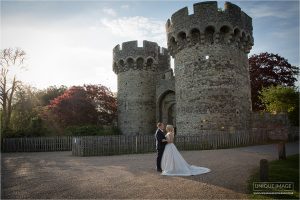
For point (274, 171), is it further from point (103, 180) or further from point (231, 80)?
point (231, 80)

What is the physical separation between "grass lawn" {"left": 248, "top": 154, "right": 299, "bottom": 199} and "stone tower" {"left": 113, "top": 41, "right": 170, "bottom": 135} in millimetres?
18585

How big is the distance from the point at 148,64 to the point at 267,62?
53.8 feet

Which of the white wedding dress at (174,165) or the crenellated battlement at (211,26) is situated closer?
the white wedding dress at (174,165)

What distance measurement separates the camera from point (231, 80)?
19.3 m

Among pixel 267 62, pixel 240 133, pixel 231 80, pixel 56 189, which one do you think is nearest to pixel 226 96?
pixel 231 80

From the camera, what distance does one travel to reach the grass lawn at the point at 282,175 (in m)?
6.06

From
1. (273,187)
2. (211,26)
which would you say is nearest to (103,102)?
(211,26)

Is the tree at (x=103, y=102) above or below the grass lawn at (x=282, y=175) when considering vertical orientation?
above

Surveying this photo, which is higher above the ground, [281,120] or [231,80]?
[231,80]

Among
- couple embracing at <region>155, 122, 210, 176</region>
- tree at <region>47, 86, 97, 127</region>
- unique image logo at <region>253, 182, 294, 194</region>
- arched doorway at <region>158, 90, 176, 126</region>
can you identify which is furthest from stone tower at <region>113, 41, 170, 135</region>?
unique image logo at <region>253, 182, 294, 194</region>

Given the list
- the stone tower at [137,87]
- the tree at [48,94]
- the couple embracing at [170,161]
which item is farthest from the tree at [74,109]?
the couple embracing at [170,161]

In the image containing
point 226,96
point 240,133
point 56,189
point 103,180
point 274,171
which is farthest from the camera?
point 226,96

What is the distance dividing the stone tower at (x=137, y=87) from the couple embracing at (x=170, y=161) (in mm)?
18191

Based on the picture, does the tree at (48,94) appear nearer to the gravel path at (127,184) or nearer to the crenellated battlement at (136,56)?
the crenellated battlement at (136,56)
